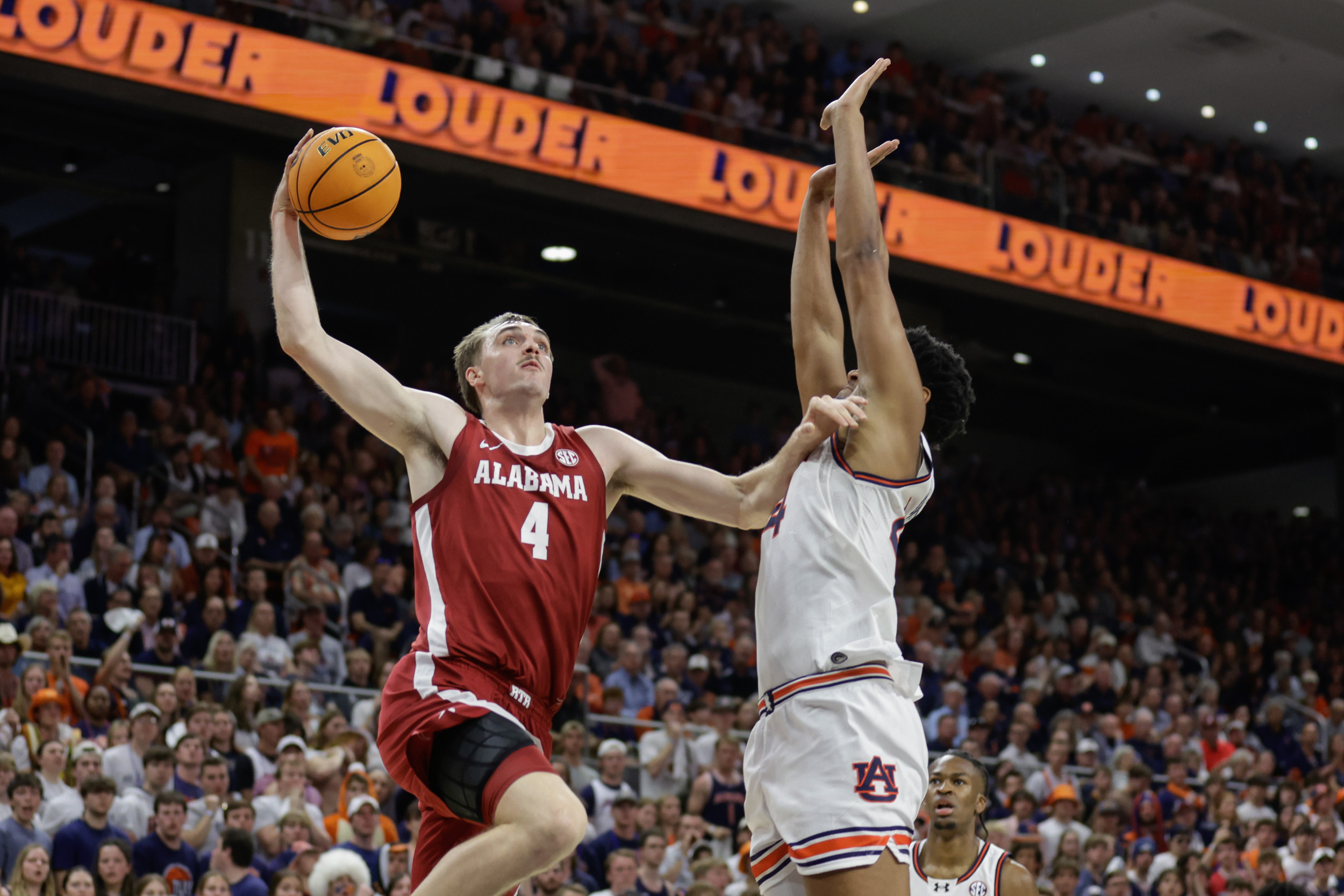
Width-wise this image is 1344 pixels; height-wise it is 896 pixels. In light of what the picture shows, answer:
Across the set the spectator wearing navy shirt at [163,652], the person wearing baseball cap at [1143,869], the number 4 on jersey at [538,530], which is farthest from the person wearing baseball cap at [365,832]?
the person wearing baseball cap at [1143,869]

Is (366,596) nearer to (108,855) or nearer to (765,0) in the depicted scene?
(108,855)

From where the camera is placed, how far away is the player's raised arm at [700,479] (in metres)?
5.16

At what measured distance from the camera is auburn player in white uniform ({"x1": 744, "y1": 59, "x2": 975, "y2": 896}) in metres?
4.63

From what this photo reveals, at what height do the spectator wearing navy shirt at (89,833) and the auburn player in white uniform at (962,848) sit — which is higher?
the auburn player in white uniform at (962,848)

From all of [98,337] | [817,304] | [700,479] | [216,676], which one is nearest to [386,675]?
[216,676]

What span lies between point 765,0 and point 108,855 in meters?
16.2

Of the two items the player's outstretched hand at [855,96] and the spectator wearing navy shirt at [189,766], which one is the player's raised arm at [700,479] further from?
the spectator wearing navy shirt at [189,766]

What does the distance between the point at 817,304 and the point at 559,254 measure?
15906mm

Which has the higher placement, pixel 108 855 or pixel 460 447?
Result: pixel 460 447

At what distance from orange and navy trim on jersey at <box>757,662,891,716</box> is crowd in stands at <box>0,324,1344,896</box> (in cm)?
323

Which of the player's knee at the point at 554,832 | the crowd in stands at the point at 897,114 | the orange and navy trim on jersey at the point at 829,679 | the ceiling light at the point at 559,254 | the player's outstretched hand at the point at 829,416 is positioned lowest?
the player's knee at the point at 554,832

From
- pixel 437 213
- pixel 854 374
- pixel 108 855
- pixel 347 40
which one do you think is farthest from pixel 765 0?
pixel 854 374

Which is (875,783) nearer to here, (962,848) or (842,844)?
(842,844)

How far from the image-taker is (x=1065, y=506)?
941 inches
